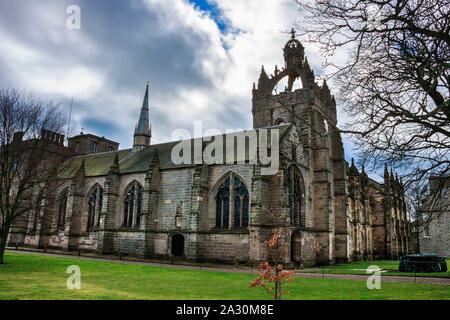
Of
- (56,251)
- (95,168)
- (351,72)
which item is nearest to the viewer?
(351,72)

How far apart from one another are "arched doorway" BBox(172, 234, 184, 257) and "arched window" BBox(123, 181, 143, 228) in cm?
482

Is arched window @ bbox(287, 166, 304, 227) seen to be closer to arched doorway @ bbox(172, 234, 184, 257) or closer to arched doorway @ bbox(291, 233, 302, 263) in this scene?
arched doorway @ bbox(291, 233, 302, 263)

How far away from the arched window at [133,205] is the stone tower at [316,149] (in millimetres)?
14891

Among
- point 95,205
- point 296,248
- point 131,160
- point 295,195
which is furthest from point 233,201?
point 95,205

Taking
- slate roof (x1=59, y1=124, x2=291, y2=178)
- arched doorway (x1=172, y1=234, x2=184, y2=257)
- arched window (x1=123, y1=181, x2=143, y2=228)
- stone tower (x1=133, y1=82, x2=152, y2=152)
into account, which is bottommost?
arched doorway (x1=172, y1=234, x2=184, y2=257)

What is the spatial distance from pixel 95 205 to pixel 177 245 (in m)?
11.8

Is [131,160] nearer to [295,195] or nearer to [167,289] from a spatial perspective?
[295,195]

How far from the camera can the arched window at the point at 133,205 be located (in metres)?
33.1

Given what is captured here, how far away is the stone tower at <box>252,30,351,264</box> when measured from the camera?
31.3m

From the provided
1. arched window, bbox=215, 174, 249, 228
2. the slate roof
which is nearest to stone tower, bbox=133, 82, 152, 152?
the slate roof
